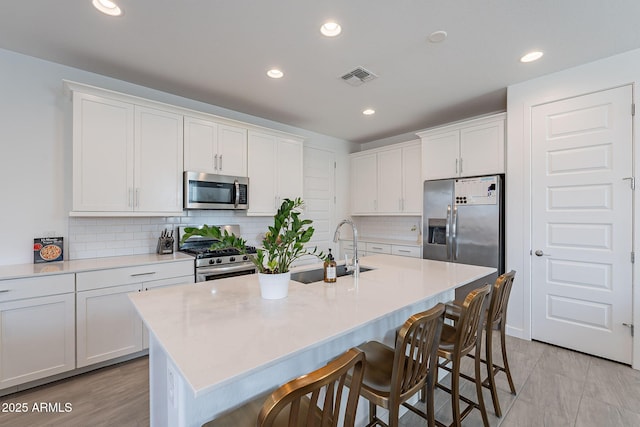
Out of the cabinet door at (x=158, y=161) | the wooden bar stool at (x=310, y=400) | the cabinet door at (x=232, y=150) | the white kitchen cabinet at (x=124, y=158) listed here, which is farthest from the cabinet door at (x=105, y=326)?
the wooden bar stool at (x=310, y=400)

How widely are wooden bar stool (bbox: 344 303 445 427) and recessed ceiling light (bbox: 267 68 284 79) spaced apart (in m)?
2.52

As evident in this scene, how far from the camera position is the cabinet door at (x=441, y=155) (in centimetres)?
373

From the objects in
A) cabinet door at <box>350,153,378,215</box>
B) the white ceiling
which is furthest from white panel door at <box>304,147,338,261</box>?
the white ceiling

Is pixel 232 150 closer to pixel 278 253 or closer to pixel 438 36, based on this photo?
pixel 278 253

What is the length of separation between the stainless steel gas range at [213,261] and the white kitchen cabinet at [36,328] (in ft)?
3.32

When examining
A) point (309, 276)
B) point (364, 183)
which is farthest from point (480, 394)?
point (364, 183)

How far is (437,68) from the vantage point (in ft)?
8.82

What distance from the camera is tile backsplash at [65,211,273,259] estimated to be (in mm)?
2768

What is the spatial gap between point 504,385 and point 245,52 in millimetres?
3462

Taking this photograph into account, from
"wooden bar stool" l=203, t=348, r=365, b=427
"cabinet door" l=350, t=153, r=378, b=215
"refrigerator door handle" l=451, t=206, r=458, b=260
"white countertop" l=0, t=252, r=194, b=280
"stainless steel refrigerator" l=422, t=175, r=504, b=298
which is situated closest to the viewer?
"wooden bar stool" l=203, t=348, r=365, b=427

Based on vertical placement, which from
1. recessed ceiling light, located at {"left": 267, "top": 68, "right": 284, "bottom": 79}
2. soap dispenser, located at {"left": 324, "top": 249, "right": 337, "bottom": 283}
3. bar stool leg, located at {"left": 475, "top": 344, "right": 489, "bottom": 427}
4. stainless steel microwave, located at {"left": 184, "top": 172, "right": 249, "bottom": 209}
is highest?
recessed ceiling light, located at {"left": 267, "top": 68, "right": 284, "bottom": 79}

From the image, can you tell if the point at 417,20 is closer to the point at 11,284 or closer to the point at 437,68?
the point at 437,68

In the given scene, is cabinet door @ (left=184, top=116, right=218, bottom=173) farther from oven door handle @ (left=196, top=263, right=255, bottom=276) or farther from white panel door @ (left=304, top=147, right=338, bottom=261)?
white panel door @ (left=304, top=147, right=338, bottom=261)

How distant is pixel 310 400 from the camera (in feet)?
2.66
